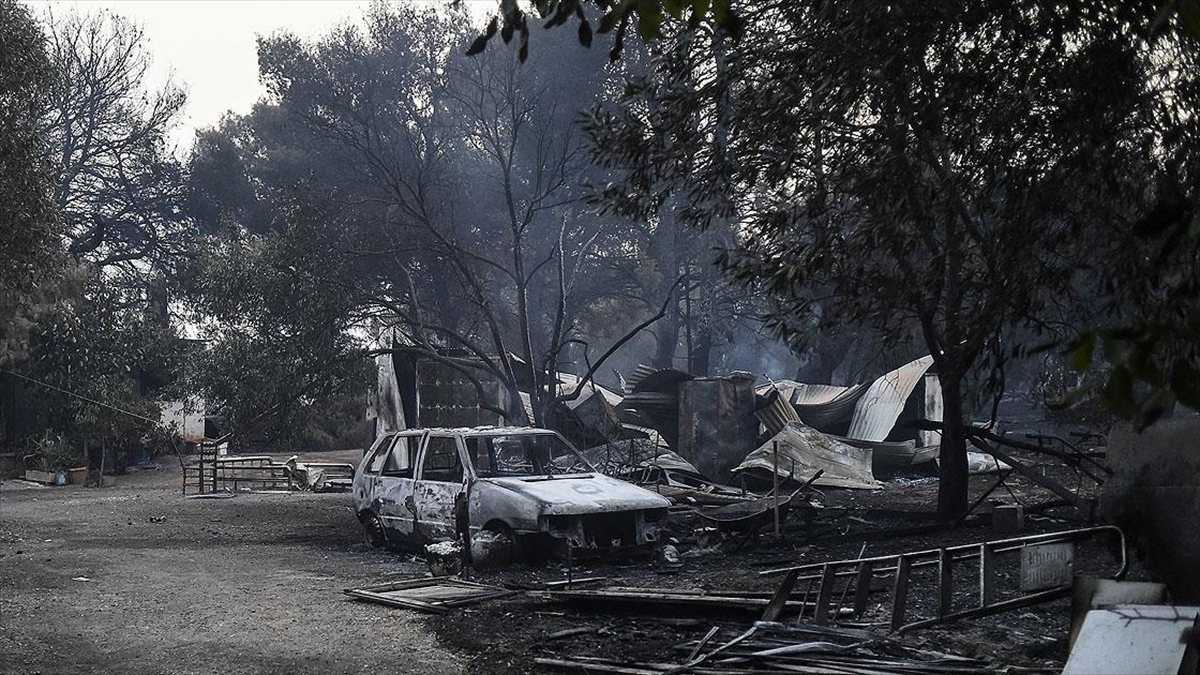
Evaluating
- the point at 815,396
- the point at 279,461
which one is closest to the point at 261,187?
the point at 279,461

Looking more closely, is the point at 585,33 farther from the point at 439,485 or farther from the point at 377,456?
the point at 377,456

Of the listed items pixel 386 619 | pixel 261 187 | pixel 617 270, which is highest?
pixel 261 187

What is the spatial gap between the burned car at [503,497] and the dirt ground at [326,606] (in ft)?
0.96

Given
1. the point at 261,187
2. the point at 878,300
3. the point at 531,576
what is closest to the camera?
the point at 878,300

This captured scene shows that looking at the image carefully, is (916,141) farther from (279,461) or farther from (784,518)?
(279,461)

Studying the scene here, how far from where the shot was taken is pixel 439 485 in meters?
12.9

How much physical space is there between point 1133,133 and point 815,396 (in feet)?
82.1

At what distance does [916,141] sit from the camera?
8.92 m

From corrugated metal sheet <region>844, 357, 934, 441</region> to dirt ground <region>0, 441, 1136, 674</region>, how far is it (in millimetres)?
12446

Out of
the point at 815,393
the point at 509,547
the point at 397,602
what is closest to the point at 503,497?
the point at 509,547

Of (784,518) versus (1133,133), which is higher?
(1133,133)

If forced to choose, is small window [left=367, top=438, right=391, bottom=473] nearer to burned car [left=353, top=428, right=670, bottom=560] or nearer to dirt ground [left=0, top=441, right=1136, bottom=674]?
burned car [left=353, top=428, right=670, bottom=560]

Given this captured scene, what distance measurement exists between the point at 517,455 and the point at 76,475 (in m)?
21.1

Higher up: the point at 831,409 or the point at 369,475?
the point at 831,409
